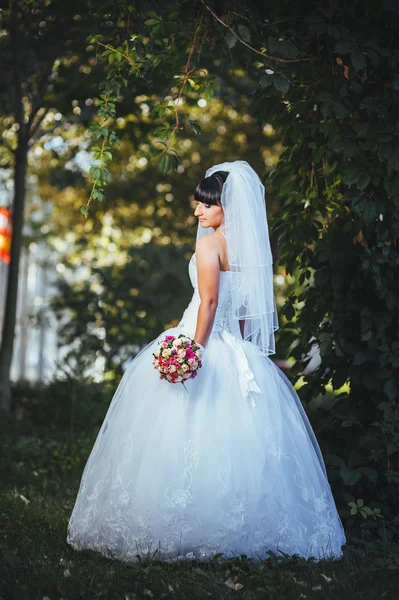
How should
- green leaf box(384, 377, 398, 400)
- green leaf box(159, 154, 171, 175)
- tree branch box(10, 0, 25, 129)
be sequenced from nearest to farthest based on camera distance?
green leaf box(384, 377, 398, 400) → green leaf box(159, 154, 171, 175) → tree branch box(10, 0, 25, 129)

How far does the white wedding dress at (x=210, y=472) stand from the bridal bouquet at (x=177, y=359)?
0.17 m

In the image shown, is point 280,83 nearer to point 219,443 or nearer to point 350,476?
point 219,443

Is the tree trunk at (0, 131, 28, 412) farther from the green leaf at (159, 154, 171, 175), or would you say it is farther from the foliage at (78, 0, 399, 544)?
the green leaf at (159, 154, 171, 175)

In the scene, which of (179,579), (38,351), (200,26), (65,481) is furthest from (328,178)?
(38,351)

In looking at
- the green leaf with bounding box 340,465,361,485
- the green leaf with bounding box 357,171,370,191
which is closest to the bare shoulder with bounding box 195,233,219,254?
the green leaf with bounding box 357,171,370,191

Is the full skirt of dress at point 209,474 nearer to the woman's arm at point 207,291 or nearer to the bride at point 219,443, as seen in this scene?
the bride at point 219,443

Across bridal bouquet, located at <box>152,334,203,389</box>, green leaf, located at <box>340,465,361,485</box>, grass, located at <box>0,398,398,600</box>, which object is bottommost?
grass, located at <box>0,398,398,600</box>

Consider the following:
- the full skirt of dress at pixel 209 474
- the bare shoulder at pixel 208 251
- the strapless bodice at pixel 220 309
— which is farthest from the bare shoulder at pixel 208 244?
the full skirt of dress at pixel 209 474

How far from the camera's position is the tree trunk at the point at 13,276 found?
8.12 metres

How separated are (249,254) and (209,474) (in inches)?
47.5

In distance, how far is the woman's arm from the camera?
4211mm

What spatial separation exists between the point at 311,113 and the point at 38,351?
10.3 m

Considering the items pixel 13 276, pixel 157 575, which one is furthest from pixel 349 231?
pixel 13 276

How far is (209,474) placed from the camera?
392 centimetres
